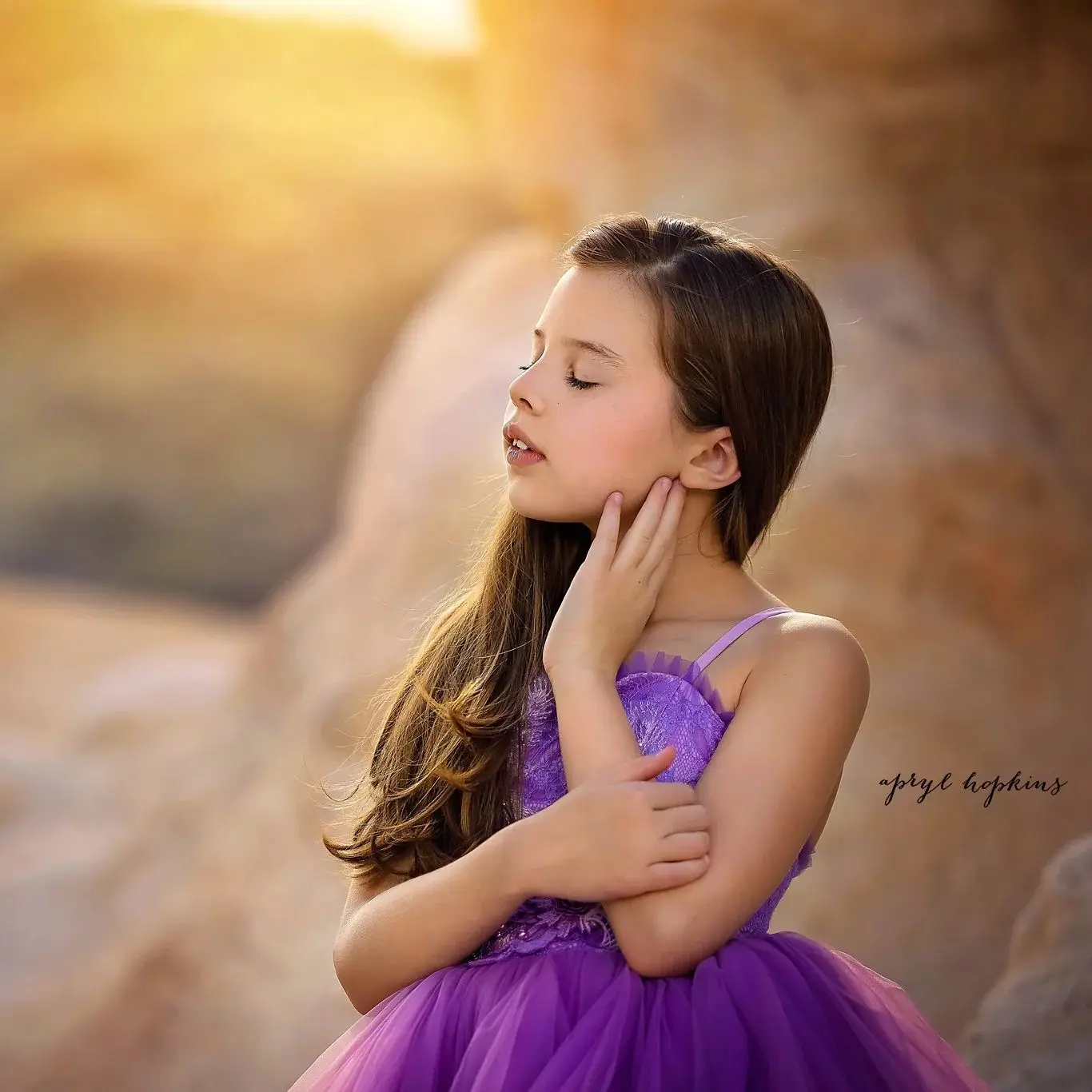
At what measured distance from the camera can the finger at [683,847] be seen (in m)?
1.20

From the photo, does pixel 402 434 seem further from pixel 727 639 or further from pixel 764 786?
pixel 764 786

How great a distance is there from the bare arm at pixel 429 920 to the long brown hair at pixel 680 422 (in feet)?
0.29

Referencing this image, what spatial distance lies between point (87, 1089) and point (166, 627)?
7.68 feet

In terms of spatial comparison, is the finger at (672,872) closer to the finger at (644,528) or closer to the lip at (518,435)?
the finger at (644,528)

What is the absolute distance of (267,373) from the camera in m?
5.98

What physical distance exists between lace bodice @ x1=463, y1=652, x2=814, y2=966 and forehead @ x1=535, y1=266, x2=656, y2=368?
0.31m

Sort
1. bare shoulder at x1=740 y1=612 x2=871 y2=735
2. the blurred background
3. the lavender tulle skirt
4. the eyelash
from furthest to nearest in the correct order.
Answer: the blurred background, the eyelash, bare shoulder at x1=740 y1=612 x2=871 y2=735, the lavender tulle skirt

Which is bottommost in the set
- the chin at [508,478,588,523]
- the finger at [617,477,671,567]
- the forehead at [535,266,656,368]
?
the finger at [617,477,671,567]

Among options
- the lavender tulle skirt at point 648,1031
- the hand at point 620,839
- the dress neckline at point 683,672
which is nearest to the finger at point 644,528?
the dress neckline at point 683,672

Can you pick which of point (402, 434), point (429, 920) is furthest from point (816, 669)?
point (402, 434)

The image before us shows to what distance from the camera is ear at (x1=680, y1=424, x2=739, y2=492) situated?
146cm

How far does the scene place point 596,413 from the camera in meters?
1.40

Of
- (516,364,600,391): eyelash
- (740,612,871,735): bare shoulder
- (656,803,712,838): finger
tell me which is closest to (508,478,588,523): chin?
(516,364,600,391): eyelash

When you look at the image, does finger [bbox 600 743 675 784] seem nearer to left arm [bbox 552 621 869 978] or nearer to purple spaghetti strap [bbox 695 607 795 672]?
left arm [bbox 552 621 869 978]
